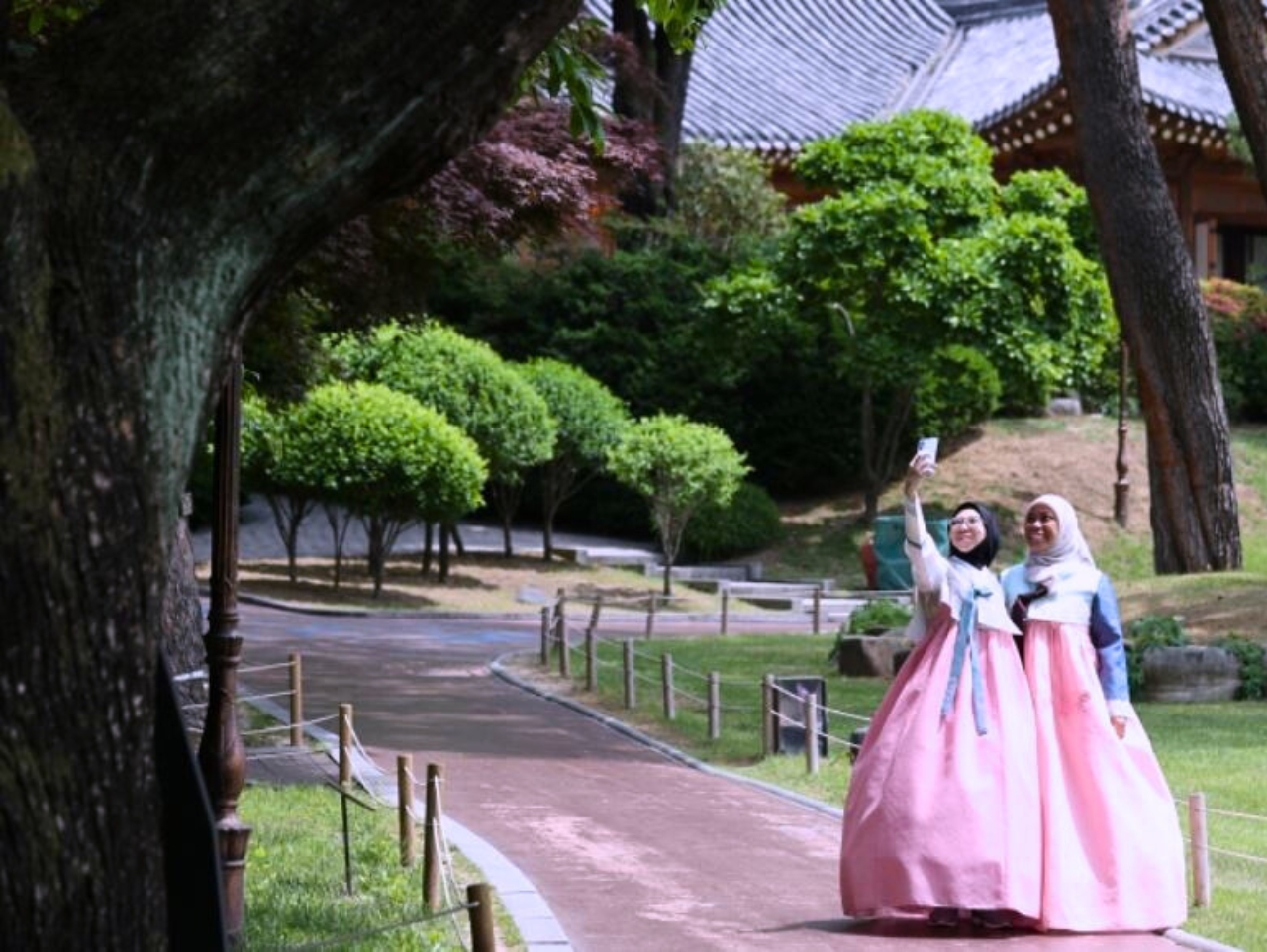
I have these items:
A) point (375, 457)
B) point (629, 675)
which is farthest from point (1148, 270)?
point (375, 457)

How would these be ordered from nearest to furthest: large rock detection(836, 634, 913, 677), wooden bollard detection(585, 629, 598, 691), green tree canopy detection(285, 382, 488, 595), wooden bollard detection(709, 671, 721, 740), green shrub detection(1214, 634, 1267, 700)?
wooden bollard detection(709, 671, 721, 740) < green shrub detection(1214, 634, 1267, 700) < wooden bollard detection(585, 629, 598, 691) < large rock detection(836, 634, 913, 677) < green tree canopy detection(285, 382, 488, 595)

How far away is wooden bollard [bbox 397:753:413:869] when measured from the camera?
36.5ft

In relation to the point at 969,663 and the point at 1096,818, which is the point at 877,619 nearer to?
the point at 969,663

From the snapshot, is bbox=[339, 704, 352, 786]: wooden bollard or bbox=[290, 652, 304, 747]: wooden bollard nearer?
bbox=[339, 704, 352, 786]: wooden bollard

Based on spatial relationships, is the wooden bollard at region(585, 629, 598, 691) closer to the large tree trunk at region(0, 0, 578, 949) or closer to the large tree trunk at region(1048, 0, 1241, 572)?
the large tree trunk at region(1048, 0, 1241, 572)

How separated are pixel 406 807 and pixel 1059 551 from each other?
3.17 metres

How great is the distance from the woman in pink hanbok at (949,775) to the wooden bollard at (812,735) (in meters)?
5.18

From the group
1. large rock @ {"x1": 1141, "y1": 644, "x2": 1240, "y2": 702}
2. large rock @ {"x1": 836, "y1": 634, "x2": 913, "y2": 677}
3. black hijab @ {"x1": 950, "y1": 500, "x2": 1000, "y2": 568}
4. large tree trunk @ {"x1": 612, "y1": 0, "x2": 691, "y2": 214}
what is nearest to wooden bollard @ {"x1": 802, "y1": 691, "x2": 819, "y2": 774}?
large rock @ {"x1": 1141, "y1": 644, "x2": 1240, "y2": 702}

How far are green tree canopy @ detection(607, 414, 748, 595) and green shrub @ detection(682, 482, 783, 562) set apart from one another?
59.0 inches

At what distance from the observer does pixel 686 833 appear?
42.4ft

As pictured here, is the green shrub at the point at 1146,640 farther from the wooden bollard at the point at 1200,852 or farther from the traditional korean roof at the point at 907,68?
the traditional korean roof at the point at 907,68

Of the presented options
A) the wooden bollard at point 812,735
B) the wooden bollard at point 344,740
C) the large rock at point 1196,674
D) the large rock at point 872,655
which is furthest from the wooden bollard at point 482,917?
the large rock at point 872,655

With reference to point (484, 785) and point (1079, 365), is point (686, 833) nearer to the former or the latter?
point (484, 785)

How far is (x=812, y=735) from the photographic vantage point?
15.2 metres
